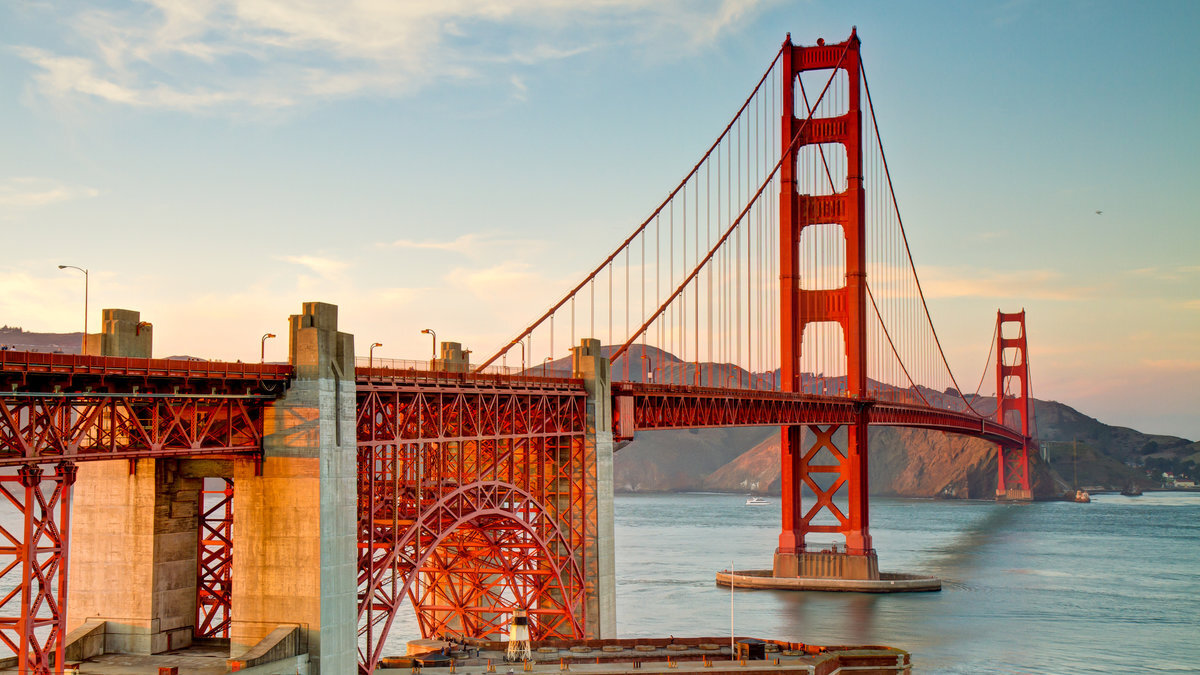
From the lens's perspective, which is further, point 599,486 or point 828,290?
point 828,290

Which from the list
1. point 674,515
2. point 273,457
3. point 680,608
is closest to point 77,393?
point 273,457

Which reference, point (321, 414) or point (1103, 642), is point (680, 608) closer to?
point (1103, 642)

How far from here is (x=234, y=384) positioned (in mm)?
28672

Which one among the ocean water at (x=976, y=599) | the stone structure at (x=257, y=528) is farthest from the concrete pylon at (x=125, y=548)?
the ocean water at (x=976, y=599)

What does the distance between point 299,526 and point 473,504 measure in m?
10.3

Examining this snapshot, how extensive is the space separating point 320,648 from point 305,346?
7.08 metres

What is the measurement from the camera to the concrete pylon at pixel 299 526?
2955cm

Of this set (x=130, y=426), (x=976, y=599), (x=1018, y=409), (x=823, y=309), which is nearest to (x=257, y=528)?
(x=130, y=426)

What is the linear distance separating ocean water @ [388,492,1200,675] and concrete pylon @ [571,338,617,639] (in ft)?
18.7

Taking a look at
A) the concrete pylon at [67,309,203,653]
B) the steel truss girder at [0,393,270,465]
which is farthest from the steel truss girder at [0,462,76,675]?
the concrete pylon at [67,309,203,653]

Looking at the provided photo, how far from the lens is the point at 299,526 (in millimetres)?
29625

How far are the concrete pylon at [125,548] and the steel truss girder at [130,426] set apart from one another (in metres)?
1.25

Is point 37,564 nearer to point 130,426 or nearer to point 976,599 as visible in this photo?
point 130,426

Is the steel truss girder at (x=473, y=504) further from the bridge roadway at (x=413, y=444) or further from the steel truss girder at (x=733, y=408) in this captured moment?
the steel truss girder at (x=733, y=408)
